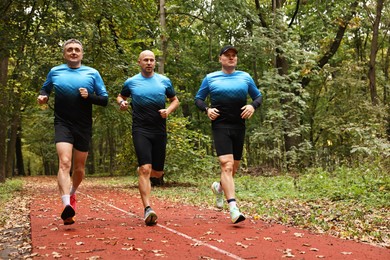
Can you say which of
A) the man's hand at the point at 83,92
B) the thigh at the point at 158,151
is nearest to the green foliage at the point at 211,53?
the man's hand at the point at 83,92

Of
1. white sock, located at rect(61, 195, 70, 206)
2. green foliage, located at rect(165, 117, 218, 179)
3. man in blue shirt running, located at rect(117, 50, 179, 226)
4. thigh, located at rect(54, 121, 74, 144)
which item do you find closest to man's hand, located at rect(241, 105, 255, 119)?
man in blue shirt running, located at rect(117, 50, 179, 226)

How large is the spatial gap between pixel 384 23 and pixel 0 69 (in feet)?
66.9

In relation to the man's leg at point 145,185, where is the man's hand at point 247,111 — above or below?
above

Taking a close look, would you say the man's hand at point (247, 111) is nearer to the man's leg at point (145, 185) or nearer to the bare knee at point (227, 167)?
the bare knee at point (227, 167)

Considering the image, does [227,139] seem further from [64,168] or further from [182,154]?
[182,154]

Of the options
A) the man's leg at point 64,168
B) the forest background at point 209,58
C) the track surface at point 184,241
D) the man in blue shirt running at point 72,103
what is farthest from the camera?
the forest background at point 209,58

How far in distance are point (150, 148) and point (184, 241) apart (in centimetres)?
190

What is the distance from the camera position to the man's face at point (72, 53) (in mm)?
6910

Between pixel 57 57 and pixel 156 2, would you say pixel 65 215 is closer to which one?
pixel 57 57

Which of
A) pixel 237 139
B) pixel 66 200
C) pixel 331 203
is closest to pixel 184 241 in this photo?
pixel 66 200

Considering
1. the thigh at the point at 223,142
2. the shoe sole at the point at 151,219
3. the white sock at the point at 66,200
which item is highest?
the thigh at the point at 223,142

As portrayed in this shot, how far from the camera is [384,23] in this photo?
88.7 ft

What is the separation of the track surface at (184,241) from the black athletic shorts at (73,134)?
1.20 m

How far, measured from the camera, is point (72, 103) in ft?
22.3
